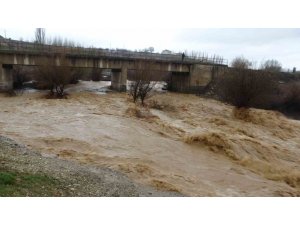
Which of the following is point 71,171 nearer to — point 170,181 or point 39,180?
point 39,180

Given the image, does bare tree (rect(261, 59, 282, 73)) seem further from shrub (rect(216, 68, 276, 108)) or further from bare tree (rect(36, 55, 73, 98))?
bare tree (rect(36, 55, 73, 98))

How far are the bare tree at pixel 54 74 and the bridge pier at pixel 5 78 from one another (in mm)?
3649

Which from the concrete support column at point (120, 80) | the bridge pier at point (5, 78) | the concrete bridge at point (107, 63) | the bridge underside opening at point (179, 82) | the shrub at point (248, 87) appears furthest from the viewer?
the bridge underside opening at point (179, 82)

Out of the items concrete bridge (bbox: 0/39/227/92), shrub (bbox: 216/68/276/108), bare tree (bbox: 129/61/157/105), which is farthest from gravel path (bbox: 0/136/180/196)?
concrete bridge (bbox: 0/39/227/92)

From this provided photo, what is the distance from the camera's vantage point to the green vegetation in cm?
753

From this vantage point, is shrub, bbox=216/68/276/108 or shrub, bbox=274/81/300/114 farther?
shrub, bbox=274/81/300/114

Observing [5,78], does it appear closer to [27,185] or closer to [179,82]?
[179,82]

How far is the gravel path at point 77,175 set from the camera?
30.5ft

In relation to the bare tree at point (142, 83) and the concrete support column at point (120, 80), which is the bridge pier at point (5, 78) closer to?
the concrete support column at point (120, 80)

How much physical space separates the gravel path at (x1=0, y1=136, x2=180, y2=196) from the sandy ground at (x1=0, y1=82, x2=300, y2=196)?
816 mm

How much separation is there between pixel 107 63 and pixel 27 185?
3394cm

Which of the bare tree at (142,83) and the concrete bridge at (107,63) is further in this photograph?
the concrete bridge at (107,63)

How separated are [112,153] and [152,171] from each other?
9.47ft

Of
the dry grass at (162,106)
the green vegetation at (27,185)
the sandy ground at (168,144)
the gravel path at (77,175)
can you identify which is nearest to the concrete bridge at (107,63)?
the dry grass at (162,106)
